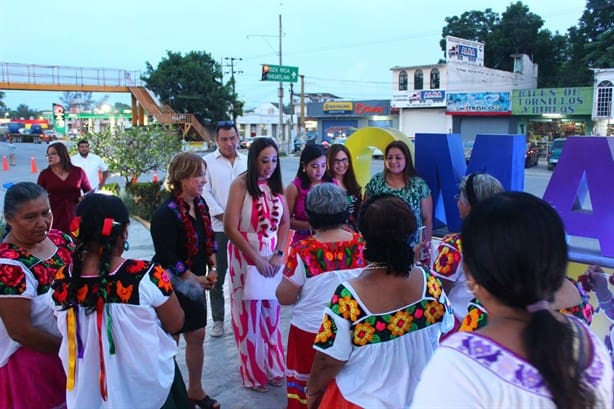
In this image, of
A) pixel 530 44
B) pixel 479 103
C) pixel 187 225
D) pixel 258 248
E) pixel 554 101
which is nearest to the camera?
pixel 187 225

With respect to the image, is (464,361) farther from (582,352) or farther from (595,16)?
(595,16)

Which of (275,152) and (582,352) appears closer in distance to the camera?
(582,352)

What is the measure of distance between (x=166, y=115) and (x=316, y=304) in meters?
36.9

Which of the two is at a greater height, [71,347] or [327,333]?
[327,333]

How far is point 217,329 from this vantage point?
4.66 meters

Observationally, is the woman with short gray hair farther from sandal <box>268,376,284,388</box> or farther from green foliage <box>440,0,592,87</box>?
green foliage <box>440,0,592,87</box>

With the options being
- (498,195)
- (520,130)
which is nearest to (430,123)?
(520,130)

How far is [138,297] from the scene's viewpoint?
2.06 m

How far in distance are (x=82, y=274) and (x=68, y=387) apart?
1.61 ft

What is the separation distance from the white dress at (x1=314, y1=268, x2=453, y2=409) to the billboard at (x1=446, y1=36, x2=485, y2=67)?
3406 centimetres

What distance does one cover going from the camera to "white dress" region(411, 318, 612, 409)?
102cm

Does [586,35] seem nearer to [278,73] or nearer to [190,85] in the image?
[278,73]

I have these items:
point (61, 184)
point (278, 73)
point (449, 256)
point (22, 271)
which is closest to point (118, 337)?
point (22, 271)

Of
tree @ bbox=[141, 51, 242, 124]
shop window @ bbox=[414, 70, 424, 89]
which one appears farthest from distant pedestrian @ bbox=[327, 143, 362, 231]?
tree @ bbox=[141, 51, 242, 124]
